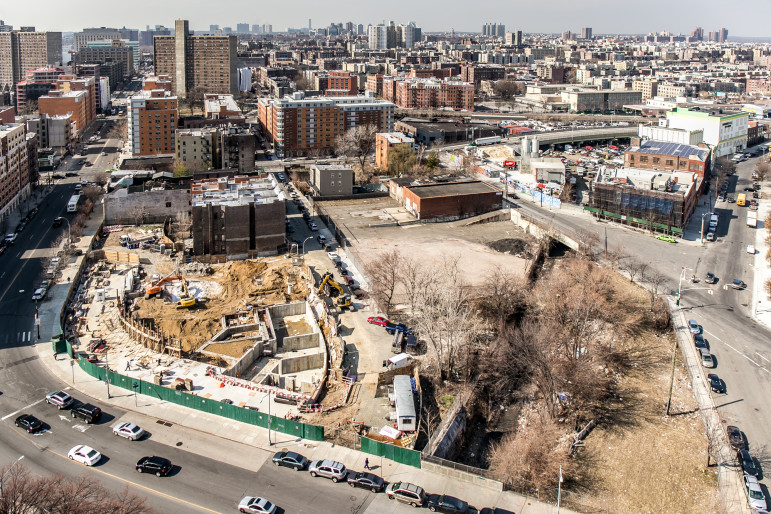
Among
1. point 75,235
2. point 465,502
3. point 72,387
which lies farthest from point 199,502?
point 75,235

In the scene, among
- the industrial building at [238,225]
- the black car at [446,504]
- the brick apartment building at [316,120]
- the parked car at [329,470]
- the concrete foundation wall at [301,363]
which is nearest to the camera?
the black car at [446,504]

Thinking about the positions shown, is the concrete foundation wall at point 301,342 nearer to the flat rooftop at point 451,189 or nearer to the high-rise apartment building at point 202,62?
the flat rooftop at point 451,189

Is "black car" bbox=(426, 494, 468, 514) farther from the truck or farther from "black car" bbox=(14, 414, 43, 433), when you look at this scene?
the truck

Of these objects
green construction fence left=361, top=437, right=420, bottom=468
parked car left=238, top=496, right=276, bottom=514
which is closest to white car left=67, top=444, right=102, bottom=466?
parked car left=238, top=496, right=276, bottom=514

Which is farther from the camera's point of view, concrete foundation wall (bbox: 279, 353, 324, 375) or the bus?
the bus

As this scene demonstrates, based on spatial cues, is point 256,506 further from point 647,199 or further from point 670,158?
point 670,158

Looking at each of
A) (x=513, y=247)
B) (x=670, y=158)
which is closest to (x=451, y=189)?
(x=513, y=247)

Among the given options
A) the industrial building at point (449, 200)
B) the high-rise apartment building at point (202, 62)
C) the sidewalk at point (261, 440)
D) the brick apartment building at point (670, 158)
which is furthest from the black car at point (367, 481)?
the high-rise apartment building at point (202, 62)
